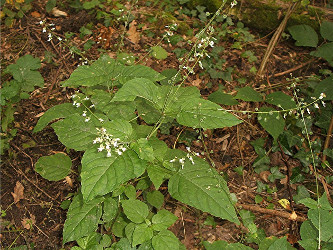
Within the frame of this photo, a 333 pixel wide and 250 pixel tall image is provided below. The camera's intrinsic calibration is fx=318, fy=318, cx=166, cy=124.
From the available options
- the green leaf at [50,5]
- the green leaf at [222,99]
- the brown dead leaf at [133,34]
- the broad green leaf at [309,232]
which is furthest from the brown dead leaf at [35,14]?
the broad green leaf at [309,232]

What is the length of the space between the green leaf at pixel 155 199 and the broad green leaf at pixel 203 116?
0.91 metres

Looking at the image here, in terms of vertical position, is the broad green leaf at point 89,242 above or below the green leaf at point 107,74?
below

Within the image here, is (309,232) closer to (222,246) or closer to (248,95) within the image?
(222,246)

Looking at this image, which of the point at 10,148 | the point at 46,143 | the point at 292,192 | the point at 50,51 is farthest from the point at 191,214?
the point at 50,51

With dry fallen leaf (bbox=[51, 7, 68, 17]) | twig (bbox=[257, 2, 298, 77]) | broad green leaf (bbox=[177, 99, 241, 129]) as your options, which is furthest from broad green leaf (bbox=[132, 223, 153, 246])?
dry fallen leaf (bbox=[51, 7, 68, 17])

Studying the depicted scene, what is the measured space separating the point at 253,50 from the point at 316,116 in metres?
1.23

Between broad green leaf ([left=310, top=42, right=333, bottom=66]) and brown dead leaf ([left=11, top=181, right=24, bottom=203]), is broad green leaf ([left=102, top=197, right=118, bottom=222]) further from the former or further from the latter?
broad green leaf ([left=310, top=42, right=333, bottom=66])

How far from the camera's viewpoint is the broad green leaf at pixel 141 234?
7.70 feet

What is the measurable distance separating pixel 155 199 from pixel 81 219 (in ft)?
2.15

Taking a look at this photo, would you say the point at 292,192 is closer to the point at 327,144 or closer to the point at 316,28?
the point at 327,144

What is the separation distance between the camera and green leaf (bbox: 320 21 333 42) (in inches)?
145

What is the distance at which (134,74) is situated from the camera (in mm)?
2682

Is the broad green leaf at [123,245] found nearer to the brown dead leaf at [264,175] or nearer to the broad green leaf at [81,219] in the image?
the broad green leaf at [81,219]

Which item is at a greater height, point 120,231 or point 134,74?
point 134,74
